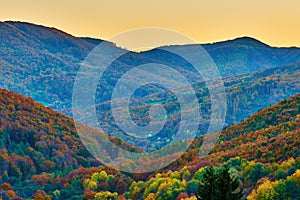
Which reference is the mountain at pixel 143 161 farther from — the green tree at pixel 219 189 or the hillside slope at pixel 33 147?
the green tree at pixel 219 189

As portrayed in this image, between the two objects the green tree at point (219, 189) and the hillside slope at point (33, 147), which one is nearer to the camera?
the green tree at point (219, 189)

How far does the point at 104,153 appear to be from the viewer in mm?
188250

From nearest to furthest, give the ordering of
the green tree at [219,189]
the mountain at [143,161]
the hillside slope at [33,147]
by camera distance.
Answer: the green tree at [219,189] → the mountain at [143,161] → the hillside slope at [33,147]

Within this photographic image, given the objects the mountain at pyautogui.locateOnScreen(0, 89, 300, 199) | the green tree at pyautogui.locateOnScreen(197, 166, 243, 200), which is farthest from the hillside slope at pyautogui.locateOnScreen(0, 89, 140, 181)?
the green tree at pyautogui.locateOnScreen(197, 166, 243, 200)

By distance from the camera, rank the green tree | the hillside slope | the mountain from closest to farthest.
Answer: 1. the green tree
2. the mountain
3. the hillside slope

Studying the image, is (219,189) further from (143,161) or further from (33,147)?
(33,147)

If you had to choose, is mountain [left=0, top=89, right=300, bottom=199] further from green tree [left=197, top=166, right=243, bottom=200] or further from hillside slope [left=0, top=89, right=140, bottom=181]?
green tree [left=197, top=166, right=243, bottom=200]

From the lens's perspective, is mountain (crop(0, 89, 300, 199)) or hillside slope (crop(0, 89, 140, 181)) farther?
hillside slope (crop(0, 89, 140, 181))

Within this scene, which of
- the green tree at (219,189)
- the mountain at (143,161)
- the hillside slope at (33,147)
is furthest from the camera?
the hillside slope at (33,147)

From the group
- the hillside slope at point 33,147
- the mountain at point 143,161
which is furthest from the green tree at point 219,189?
the hillside slope at point 33,147

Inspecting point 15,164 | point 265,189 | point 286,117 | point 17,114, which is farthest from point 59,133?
point 265,189

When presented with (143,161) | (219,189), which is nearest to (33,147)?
(143,161)

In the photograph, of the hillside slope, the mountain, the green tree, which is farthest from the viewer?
the hillside slope

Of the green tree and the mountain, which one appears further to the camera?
the mountain
